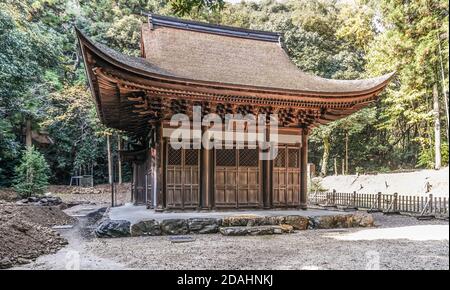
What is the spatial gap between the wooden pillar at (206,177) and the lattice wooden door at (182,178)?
0.40 ft

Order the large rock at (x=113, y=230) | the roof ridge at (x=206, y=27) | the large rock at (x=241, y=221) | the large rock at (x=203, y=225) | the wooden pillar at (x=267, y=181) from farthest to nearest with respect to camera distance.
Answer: the roof ridge at (x=206, y=27) < the wooden pillar at (x=267, y=181) < the large rock at (x=241, y=221) < the large rock at (x=203, y=225) < the large rock at (x=113, y=230)

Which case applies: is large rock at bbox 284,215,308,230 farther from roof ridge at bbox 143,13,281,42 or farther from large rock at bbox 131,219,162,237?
roof ridge at bbox 143,13,281,42

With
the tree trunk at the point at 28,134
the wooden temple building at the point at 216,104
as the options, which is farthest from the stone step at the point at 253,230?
the tree trunk at the point at 28,134

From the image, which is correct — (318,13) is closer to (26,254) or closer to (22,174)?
(22,174)

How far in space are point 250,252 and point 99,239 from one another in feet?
12.0

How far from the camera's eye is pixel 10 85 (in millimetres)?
15750

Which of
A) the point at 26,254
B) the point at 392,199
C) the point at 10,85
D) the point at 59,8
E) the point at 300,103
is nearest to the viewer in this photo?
the point at 26,254

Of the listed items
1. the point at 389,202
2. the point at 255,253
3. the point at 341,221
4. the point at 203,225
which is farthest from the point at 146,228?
the point at 389,202

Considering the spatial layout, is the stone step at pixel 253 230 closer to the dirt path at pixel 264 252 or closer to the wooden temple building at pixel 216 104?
the dirt path at pixel 264 252

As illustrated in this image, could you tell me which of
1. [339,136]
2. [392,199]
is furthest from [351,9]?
[392,199]

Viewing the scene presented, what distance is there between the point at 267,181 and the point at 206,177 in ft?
6.36

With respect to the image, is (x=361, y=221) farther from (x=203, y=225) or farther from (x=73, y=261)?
(x=73, y=261)

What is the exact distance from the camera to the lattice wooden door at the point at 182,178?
987 cm

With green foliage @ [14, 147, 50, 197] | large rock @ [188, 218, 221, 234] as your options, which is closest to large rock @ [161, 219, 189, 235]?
large rock @ [188, 218, 221, 234]
